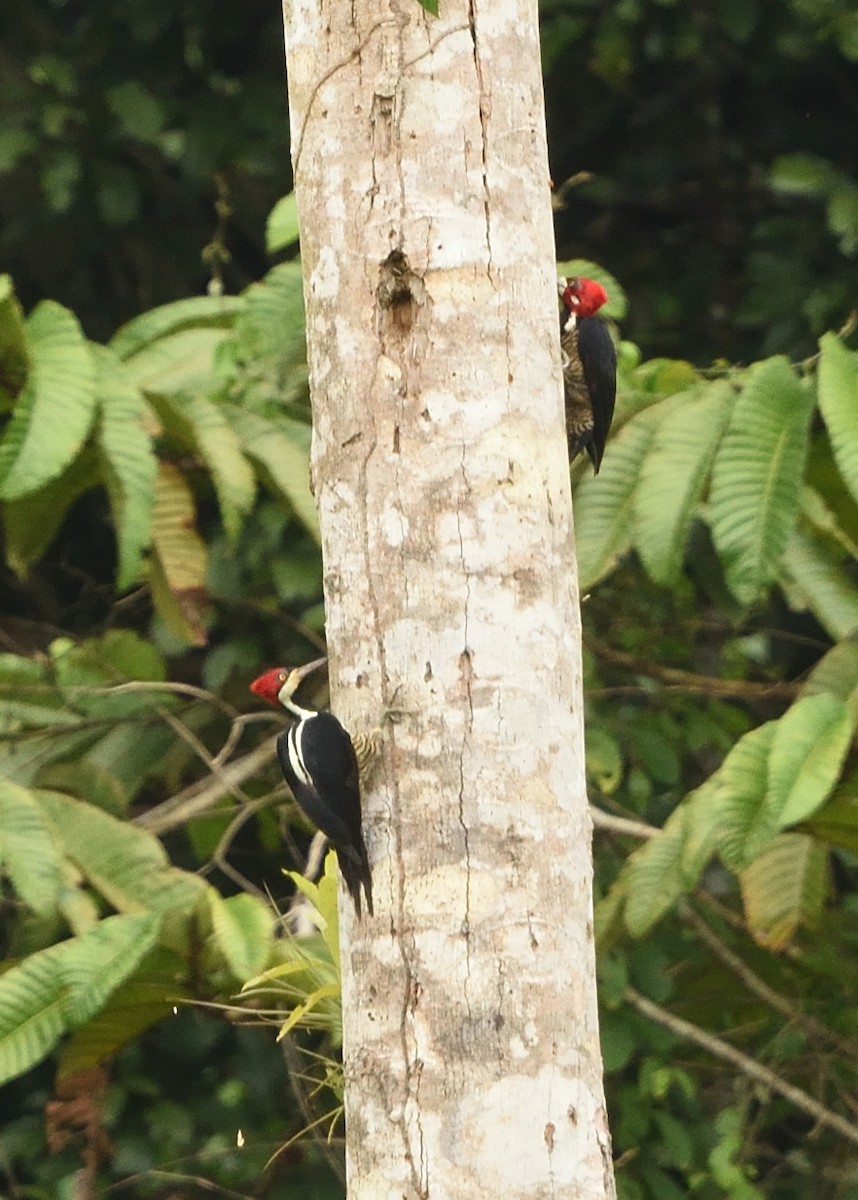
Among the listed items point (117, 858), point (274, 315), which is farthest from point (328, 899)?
point (274, 315)

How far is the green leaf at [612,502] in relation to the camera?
11.5 ft

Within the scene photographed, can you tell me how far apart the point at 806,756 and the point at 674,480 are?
23.2 inches

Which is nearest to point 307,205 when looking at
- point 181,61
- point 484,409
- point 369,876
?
point 484,409

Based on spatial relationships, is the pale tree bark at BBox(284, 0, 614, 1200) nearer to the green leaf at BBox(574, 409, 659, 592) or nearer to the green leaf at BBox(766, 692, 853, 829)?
the green leaf at BBox(766, 692, 853, 829)

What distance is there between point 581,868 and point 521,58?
1.03m

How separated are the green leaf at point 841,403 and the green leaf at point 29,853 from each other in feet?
5.03

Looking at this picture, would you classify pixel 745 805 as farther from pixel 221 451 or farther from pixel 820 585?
pixel 221 451

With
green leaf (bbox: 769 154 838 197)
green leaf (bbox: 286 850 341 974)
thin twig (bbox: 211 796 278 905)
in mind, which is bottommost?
thin twig (bbox: 211 796 278 905)

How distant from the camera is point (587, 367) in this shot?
3.40 metres

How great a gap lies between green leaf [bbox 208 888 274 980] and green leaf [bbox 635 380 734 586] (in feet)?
3.04

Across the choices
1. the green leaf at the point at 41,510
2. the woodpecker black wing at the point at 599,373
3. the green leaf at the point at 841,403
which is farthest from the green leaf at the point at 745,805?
the green leaf at the point at 41,510

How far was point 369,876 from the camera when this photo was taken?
7.19 feet

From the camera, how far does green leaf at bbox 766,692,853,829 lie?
116 inches

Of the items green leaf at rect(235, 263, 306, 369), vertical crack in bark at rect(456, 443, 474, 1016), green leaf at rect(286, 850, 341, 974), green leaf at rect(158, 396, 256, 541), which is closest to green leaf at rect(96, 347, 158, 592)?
green leaf at rect(158, 396, 256, 541)
